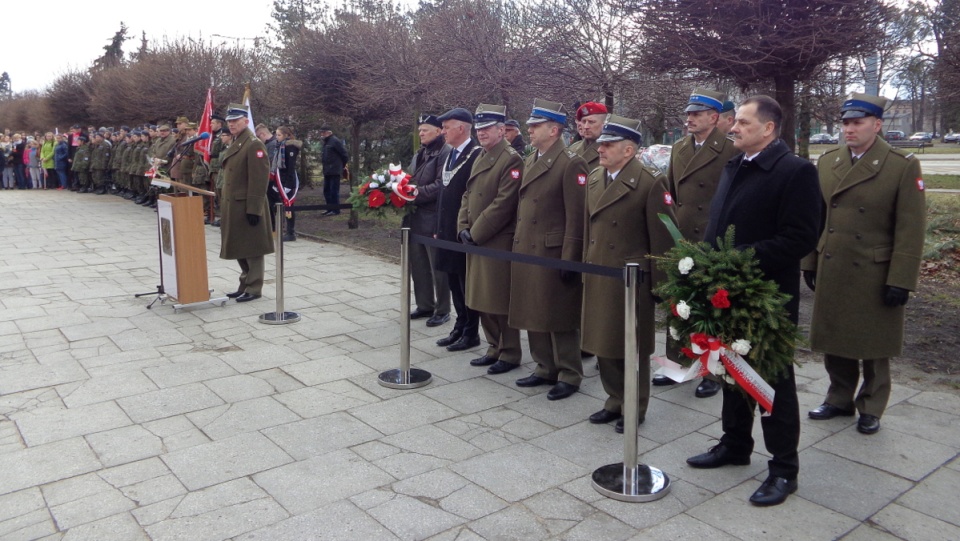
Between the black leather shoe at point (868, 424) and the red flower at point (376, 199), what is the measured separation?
13.5 ft

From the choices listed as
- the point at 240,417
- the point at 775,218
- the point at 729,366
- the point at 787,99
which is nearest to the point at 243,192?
the point at 240,417

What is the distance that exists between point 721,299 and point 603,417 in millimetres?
1728

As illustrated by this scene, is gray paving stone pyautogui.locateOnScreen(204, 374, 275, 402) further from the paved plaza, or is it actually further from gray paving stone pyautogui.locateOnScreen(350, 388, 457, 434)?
gray paving stone pyautogui.locateOnScreen(350, 388, 457, 434)

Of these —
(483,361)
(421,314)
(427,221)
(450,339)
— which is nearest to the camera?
(483,361)

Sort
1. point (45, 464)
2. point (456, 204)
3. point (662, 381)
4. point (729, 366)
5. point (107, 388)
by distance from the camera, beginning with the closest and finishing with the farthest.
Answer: point (729, 366) → point (45, 464) → point (107, 388) → point (662, 381) → point (456, 204)

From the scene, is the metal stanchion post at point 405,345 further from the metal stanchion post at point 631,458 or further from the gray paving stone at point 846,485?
the gray paving stone at point 846,485

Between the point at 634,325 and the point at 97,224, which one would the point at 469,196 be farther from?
the point at 97,224

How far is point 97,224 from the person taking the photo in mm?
15992

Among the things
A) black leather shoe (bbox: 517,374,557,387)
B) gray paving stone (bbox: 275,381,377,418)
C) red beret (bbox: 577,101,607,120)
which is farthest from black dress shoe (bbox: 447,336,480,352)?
red beret (bbox: 577,101,607,120)

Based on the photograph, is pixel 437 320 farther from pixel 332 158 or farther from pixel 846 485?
pixel 332 158

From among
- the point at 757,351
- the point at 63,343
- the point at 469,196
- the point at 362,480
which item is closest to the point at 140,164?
the point at 63,343

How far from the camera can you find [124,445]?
14.8 feet

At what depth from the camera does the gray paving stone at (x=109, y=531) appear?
3.43 m

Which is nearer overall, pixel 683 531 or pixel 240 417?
pixel 683 531
